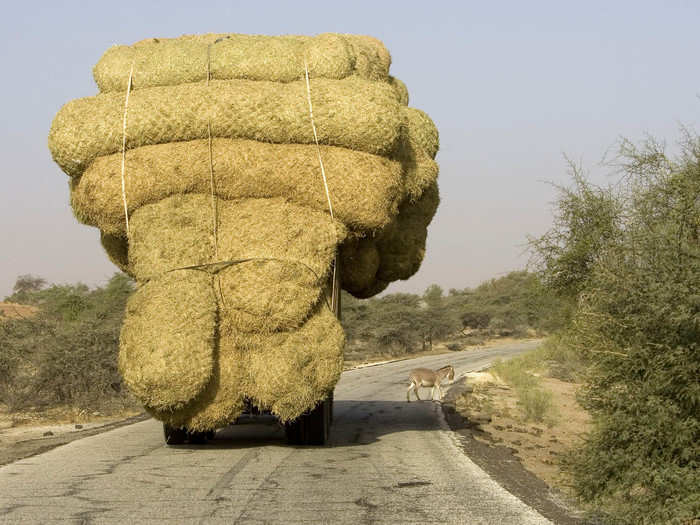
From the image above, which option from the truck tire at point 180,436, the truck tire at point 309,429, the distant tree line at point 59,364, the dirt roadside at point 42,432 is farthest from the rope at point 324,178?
the distant tree line at point 59,364

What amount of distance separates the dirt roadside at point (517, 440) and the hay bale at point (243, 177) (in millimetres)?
3849

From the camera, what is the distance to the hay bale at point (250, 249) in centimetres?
1105

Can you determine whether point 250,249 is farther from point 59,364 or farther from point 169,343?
point 59,364

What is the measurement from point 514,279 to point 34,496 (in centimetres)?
10003

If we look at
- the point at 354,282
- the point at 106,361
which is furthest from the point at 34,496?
the point at 106,361

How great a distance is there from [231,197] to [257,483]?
4.37m

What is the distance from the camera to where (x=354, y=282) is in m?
14.8

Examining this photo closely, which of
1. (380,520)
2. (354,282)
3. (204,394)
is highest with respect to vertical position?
(354,282)

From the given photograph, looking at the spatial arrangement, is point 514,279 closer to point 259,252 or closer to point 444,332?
point 444,332

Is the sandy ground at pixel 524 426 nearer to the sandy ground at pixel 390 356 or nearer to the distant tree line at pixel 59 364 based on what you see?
the distant tree line at pixel 59 364

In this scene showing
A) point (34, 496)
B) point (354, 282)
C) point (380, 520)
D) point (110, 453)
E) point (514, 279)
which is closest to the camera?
A: point (380, 520)

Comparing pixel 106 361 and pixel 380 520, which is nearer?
pixel 380 520

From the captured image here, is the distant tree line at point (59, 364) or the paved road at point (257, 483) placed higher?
the distant tree line at point (59, 364)

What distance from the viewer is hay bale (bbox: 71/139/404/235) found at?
38.4 ft
